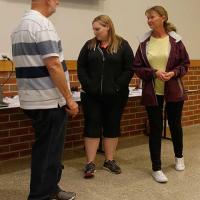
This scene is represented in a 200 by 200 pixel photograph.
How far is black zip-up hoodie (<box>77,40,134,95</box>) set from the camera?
3.06 metres

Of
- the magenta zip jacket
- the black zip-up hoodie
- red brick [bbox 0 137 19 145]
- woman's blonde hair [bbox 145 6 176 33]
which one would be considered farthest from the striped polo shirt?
red brick [bbox 0 137 19 145]

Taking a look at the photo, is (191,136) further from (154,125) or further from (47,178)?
(47,178)

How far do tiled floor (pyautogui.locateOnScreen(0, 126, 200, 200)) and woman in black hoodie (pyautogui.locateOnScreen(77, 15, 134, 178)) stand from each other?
6.2 inches

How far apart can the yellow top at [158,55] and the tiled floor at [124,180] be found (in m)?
0.75

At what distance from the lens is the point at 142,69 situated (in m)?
3.08

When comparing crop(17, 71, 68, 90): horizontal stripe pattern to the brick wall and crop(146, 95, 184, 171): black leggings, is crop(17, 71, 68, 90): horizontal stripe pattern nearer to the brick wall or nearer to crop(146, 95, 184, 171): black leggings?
crop(146, 95, 184, 171): black leggings

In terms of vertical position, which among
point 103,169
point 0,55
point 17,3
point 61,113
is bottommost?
point 103,169

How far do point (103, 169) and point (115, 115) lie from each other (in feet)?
1.75

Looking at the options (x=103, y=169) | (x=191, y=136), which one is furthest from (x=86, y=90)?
(x=191, y=136)

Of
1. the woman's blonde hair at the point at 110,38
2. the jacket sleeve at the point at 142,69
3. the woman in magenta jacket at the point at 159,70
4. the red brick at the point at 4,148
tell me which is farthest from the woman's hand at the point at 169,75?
the red brick at the point at 4,148

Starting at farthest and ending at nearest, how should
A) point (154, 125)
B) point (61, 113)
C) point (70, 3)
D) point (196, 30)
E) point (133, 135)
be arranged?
point (196, 30)
point (133, 135)
point (70, 3)
point (154, 125)
point (61, 113)

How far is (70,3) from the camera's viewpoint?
385 centimetres

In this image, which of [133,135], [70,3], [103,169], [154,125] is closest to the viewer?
[154,125]

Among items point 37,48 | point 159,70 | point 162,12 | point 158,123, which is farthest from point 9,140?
point 162,12
